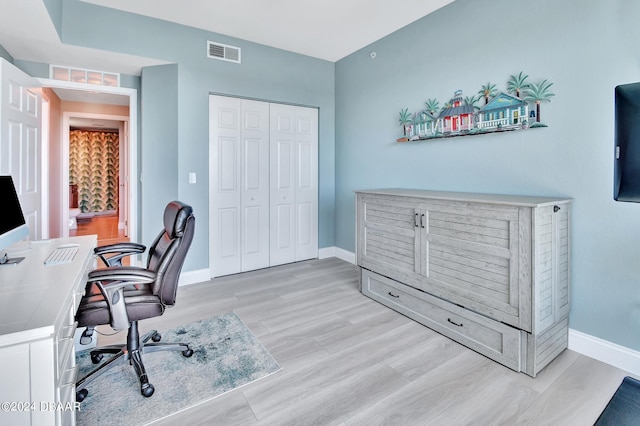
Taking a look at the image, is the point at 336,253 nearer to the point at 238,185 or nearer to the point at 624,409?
the point at 238,185

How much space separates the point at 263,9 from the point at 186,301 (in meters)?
3.00

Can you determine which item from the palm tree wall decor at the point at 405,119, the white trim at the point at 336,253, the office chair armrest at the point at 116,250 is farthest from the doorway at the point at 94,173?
the palm tree wall decor at the point at 405,119

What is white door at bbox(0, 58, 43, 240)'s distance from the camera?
254 centimetres

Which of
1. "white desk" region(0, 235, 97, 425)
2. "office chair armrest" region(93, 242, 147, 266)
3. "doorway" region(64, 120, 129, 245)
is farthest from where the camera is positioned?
"doorway" region(64, 120, 129, 245)

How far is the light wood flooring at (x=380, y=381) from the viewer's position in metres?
1.69

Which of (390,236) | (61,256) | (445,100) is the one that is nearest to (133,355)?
(61,256)

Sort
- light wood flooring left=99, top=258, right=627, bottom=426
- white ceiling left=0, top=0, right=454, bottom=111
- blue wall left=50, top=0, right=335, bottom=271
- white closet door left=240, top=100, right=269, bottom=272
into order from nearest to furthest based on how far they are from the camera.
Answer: light wood flooring left=99, top=258, right=627, bottom=426, white ceiling left=0, top=0, right=454, bottom=111, blue wall left=50, top=0, right=335, bottom=271, white closet door left=240, top=100, right=269, bottom=272

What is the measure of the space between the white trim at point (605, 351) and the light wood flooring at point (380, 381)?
54 millimetres

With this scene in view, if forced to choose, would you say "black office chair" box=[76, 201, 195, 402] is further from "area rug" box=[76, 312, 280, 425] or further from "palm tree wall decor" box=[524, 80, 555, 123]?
"palm tree wall decor" box=[524, 80, 555, 123]

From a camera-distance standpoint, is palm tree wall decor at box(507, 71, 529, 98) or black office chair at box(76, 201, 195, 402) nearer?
black office chair at box(76, 201, 195, 402)

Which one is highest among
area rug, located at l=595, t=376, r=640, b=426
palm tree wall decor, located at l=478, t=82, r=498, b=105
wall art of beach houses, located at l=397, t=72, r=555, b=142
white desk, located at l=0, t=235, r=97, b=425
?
palm tree wall decor, located at l=478, t=82, r=498, b=105

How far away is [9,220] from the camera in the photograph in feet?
5.90

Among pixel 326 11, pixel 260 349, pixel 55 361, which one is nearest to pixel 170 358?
pixel 260 349

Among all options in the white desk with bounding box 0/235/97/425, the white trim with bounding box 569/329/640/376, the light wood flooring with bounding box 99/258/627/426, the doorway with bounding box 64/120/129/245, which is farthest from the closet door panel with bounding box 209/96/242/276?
the doorway with bounding box 64/120/129/245
